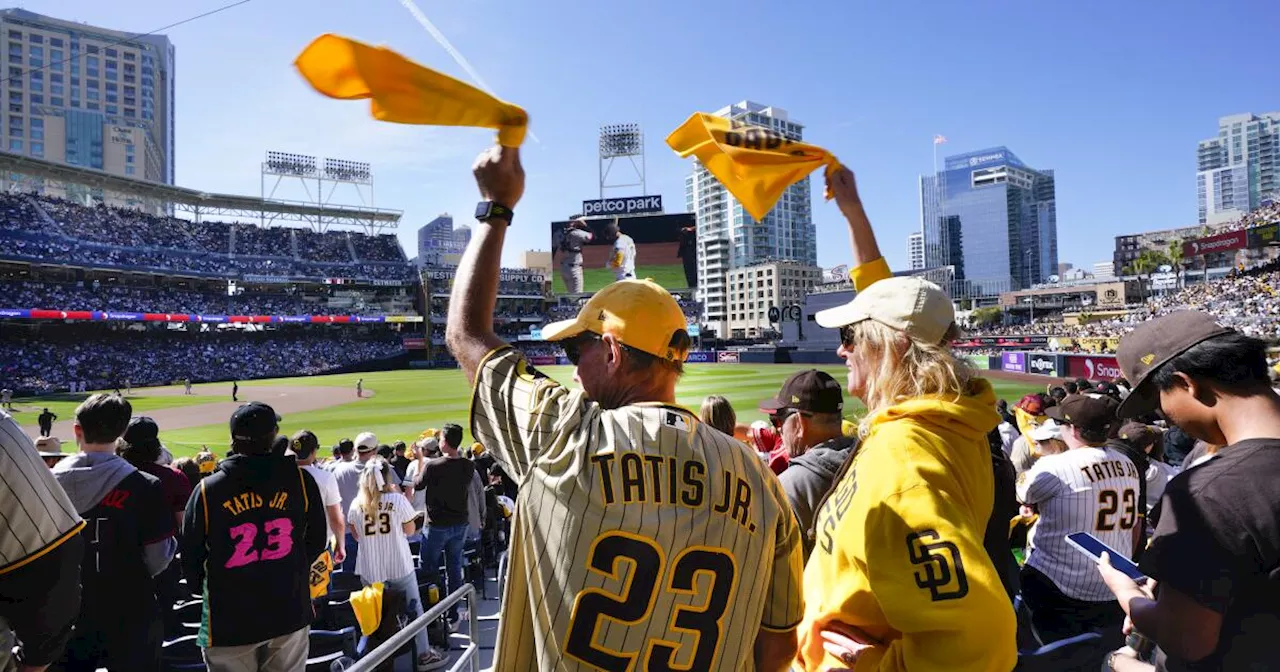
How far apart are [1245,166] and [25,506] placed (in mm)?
260381

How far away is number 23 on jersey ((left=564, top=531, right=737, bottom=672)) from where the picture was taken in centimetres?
157

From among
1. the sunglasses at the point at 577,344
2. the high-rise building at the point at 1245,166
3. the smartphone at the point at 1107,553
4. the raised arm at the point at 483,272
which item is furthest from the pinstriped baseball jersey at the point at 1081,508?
the high-rise building at the point at 1245,166

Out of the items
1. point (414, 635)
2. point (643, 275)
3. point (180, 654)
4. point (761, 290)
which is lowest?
point (180, 654)

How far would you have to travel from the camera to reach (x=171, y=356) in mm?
54094

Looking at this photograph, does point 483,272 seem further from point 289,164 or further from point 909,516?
point 289,164

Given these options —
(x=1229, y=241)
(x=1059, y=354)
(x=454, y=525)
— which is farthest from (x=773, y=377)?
(x=1229, y=241)

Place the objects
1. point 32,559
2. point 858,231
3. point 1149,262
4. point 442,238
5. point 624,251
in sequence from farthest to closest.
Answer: point 442,238 < point 1149,262 < point 624,251 < point 858,231 < point 32,559

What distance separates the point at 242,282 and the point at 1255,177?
Result: 248m

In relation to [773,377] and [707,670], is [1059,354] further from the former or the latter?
[707,670]

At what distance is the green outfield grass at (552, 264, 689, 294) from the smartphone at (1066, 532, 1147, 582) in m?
54.7

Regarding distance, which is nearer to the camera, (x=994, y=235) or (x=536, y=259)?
(x=536, y=259)

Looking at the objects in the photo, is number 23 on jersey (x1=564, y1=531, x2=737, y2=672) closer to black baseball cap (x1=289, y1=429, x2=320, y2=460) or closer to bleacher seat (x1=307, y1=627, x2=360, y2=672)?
bleacher seat (x1=307, y1=627, x2=360, y2=672)

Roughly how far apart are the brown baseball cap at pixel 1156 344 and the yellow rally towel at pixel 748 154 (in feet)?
4.11

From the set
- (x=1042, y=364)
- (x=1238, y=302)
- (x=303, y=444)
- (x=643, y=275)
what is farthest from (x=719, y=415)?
(x=1238, y=302)
